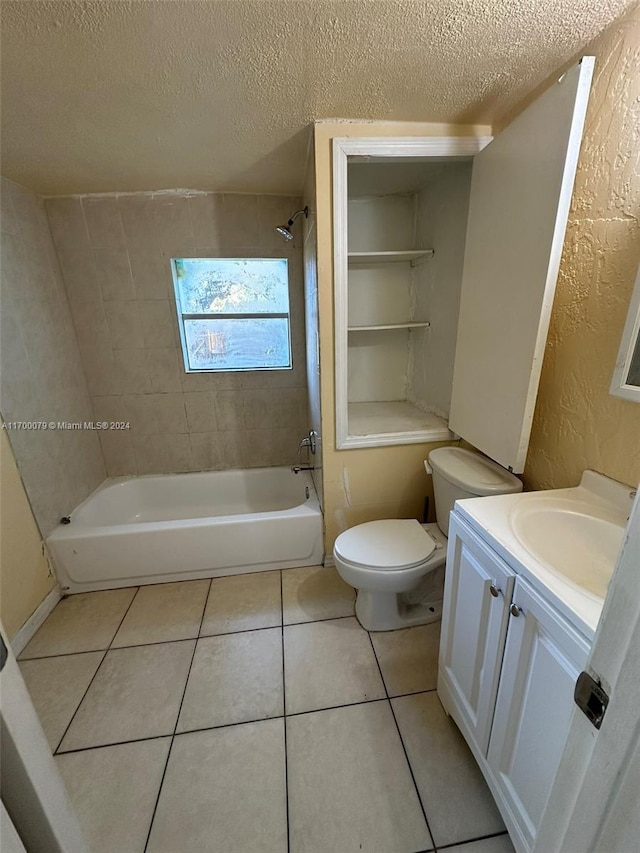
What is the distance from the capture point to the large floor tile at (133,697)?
124 cm

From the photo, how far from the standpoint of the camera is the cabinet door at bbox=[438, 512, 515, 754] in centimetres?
90

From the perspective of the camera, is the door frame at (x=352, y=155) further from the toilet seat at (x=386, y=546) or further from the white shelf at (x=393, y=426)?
the toilet seat at (x=386, y=546)

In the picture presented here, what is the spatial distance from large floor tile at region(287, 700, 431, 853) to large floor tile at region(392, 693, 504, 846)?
1.5 inches

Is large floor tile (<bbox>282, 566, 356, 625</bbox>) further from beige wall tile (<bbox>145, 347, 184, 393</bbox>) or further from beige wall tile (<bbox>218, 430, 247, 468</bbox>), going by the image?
beige wall tile (<bbox>145, 347, 184, 393</bbox>)

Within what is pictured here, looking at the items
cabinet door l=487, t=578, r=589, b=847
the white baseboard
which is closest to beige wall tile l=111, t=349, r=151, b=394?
the white baseboard

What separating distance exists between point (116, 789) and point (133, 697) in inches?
11.7

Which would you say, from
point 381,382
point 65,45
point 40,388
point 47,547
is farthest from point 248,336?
point 47,547

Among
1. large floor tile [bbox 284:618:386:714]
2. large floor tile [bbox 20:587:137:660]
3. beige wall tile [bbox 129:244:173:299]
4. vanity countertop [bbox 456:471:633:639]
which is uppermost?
beige wall tile [bbox 129:244:173:299]

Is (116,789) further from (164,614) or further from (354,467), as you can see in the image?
(354,467)

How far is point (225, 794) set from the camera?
3.49 ft

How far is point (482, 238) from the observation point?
139 centimetres

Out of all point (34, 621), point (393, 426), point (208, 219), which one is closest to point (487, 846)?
point (393, 426)

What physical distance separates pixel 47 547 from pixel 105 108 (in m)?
2.01

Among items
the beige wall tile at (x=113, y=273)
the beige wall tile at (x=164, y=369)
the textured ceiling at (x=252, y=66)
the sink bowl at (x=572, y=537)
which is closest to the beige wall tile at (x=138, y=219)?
the beige wall tile at (x=113, y=273)
